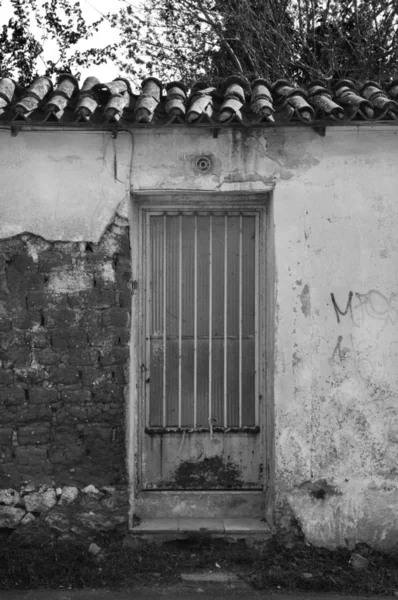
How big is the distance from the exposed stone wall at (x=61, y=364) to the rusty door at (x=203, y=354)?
18.1 inches

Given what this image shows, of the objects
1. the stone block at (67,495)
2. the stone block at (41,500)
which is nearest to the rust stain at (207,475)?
the stone block at (67,495)

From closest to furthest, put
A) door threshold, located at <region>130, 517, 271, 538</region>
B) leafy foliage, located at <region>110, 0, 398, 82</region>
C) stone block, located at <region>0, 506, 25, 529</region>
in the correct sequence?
stone block, located at <region>0, 506, 25, 529</region>, door threshold, located at <region>130, 517, 271, 538</region>, leafy foliage, located at <region>110, 0, 398, 82</region>

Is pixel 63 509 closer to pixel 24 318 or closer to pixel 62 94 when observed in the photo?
pixel 24 318

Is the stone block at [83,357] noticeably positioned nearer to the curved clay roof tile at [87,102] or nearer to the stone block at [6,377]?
the stone block at [6,377]

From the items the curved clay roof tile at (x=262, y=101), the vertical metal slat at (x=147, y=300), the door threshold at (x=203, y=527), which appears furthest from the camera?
the vertical metal slat at (x=147, y=300)

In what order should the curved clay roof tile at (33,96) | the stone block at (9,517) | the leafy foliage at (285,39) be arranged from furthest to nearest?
1. the leafy foliage at (285,39)
2. the stone block at (9,517)
3. the curved clay roof tile at (33,96)

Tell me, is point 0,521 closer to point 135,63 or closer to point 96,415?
point 96,415

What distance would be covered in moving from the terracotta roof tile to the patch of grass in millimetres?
3246

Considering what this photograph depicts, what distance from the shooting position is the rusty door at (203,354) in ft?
21.4

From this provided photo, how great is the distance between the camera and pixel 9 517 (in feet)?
20.0

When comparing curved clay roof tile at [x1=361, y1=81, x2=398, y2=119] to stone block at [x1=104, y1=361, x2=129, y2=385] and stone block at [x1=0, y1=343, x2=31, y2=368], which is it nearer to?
stone block at [x1=104, y1=361, x2=129, y2=385]

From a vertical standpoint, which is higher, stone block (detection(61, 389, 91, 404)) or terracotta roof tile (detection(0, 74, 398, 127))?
terracotta roof tile (detection(0, 74, 398, 127))

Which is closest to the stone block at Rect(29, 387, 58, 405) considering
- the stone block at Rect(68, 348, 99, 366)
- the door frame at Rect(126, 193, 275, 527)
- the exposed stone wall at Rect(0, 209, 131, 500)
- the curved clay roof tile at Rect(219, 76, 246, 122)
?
the exposed stone wall at Rect(0, 209, 131, 500)

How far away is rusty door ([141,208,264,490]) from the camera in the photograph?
6.53 metres
